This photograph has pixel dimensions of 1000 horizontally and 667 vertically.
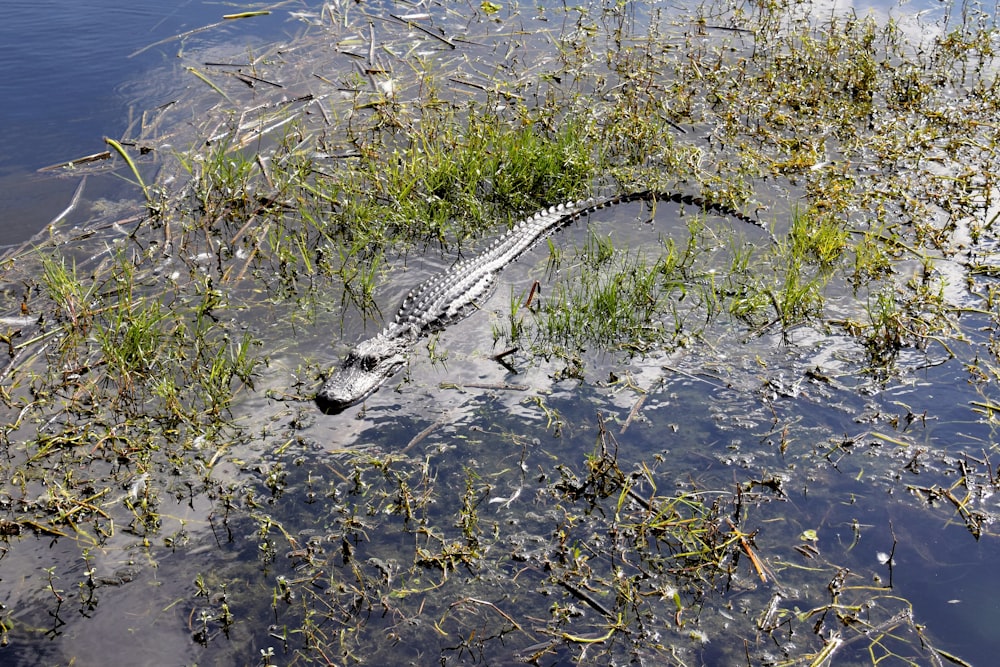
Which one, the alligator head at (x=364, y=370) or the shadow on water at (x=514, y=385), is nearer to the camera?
the shadow on water at (x=514, y=385)

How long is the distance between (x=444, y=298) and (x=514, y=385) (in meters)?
0.87

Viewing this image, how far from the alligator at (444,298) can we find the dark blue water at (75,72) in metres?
2.92

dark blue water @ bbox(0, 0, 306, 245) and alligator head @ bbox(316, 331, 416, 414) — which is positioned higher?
dark blue water @ bbox(0, 0, 306, 245)

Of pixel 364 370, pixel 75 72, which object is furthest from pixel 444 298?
pixel 75 72

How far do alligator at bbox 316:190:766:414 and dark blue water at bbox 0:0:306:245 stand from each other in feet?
9.58

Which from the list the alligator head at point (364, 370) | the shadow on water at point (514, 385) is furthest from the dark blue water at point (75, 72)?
the alligator head at point (364, 370)

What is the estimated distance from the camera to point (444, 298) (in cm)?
535

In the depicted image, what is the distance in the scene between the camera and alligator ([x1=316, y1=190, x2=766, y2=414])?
4723mm

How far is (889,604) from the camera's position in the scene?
3672mm

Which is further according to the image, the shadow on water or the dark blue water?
the dark blue water

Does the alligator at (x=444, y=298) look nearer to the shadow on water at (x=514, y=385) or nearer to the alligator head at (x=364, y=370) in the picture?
the alligator head at (x=364, y=370)

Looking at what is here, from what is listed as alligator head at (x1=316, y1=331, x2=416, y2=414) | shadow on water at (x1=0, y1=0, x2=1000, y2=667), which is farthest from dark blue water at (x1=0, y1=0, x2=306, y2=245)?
alligator head at (x1=316, y1=331, x2=416, y2=414)

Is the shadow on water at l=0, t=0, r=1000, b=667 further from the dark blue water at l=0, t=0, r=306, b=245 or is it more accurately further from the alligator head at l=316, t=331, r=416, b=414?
the dark blue water at l=0, t=0, r=306, b=245

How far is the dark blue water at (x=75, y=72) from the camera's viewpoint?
6.42m
